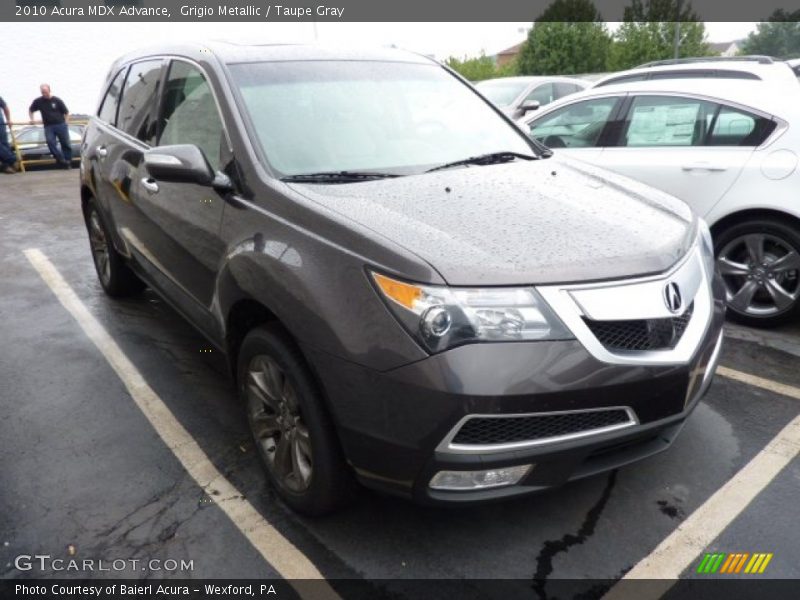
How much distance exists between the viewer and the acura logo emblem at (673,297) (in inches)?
87.3

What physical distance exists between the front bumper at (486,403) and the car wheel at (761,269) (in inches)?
92.3

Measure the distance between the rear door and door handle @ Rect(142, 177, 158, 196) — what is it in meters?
3.25

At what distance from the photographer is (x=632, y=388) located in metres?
2.10

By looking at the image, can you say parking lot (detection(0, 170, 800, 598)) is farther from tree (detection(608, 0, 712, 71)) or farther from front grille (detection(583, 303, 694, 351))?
tree (detection(608, 0, 712, 71))

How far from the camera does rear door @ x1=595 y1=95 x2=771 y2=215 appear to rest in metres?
4.38

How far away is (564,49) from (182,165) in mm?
42565

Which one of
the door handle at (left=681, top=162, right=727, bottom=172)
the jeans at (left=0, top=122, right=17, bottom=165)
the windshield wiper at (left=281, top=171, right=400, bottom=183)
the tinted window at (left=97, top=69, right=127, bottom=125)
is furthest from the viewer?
the jeans at (left=0, top=122, right=17, bottom=165)

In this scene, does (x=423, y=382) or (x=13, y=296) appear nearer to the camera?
(x=423, y=382)

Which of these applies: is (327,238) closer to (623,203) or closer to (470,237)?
(470,237)

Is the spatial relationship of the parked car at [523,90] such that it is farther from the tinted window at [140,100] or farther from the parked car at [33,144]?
the parked car at [33,144]

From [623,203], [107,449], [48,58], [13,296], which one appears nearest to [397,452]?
[623,203]

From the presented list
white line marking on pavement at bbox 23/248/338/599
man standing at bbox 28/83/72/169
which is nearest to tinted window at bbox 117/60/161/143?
white line marking on pavement at bbox 23/248/338/599

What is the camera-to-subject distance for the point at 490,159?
317cm

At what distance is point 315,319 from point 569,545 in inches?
49.6
